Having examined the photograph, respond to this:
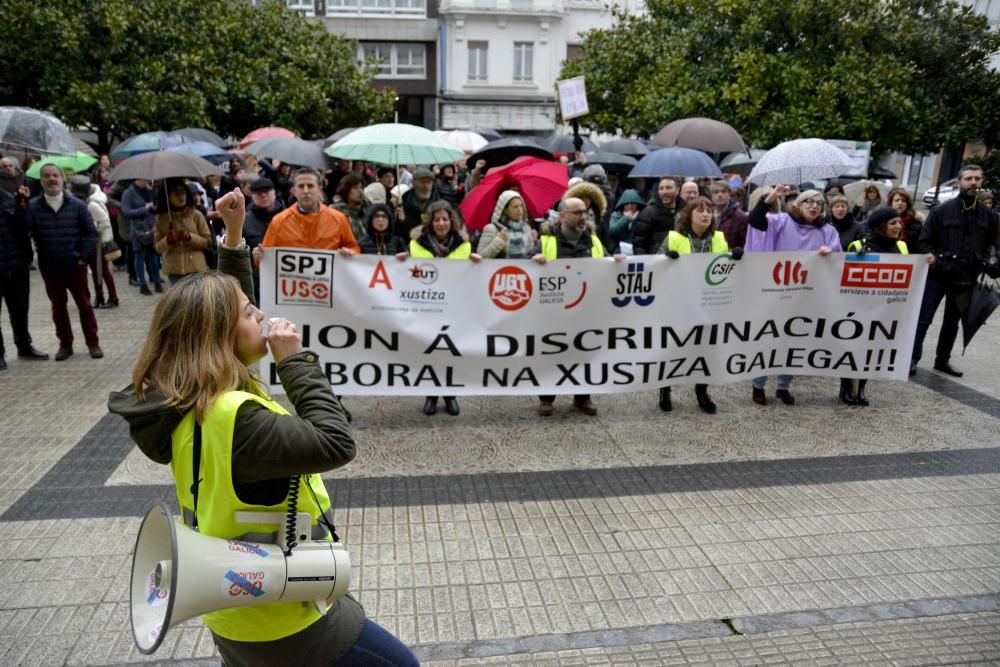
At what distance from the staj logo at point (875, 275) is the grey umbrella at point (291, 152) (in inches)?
267

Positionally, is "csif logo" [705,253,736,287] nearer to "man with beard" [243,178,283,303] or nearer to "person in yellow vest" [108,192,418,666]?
"man with beard" [243,178,283,303]

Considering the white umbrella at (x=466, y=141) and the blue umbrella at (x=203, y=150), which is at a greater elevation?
the white umbrella at (x=466, y=141)

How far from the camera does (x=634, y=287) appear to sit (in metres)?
6.06

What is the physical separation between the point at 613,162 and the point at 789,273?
746cm

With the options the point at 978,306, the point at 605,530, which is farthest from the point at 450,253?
the point at 978,306

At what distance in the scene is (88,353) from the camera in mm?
8109

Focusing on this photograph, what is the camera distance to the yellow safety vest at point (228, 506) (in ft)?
6.05

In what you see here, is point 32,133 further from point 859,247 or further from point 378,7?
point 378,7

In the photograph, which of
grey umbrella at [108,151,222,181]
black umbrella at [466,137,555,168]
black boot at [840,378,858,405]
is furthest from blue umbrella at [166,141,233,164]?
black boot at [840,378,858,405]

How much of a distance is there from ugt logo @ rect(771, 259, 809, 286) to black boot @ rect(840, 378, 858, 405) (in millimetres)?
1166

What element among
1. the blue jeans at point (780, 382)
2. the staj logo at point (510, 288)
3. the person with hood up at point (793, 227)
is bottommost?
the blue jeans at point (780, 382)

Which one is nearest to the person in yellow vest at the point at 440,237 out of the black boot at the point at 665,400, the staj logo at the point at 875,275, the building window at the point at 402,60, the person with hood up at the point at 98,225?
the black boot at the point at 665,400

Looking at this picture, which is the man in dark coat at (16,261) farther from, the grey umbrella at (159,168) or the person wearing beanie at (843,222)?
the person wearing beanie at (843,222)

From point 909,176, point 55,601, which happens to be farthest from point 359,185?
point 909,176
